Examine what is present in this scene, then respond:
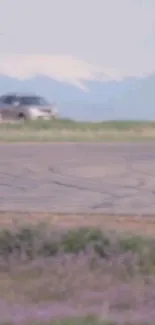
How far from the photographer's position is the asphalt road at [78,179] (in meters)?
16.0

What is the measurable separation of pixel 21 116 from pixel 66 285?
37.2 m

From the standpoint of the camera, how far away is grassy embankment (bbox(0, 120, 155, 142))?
104 feet

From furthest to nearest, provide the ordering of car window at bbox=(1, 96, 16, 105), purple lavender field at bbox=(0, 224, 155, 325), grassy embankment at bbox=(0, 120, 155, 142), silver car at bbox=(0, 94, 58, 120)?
car window at bbox=(1, 96, 16, 105), silver car at bbox=(0, 94, 58, 120), grassy embankment at bbox=(0, 120, 155, 142), purple lavender field at bbox=(0, 224, 155, 325)

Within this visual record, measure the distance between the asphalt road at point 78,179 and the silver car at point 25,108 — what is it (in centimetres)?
1836

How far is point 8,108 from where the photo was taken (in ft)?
154

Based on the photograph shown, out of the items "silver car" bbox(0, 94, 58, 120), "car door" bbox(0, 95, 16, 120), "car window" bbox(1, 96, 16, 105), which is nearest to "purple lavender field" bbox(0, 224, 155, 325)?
"silver car" bbox(0, 94, 58, 120)

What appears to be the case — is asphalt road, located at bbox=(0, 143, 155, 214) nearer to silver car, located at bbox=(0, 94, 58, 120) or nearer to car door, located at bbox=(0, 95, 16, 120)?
silver car, located at bbox=(0, 94, 58, 120)

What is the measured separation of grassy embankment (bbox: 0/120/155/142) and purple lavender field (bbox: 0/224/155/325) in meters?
19.5

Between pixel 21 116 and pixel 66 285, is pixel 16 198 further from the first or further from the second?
pixel 21 116

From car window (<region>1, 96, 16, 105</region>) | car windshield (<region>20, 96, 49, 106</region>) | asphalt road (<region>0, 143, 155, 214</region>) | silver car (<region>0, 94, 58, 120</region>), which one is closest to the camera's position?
asphalt road (<region>0, 143, 155, 214</region>)

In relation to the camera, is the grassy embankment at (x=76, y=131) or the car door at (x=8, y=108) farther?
the car door at (x=8, y=108)

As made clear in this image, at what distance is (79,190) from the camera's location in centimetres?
1798

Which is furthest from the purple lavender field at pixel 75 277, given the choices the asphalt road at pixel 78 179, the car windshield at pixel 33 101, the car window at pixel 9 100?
the car window at pixel 9 100

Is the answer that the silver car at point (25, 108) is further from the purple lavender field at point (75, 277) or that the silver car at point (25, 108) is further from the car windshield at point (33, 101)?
the purple lavender field at point (75, 277)
